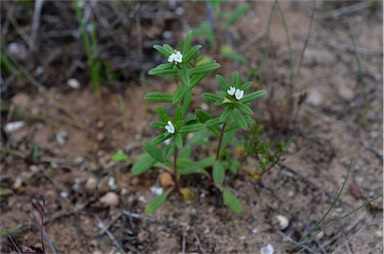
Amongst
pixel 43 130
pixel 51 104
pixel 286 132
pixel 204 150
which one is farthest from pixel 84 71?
pixel 286 132

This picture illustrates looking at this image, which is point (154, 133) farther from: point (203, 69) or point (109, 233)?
point (203, 69)

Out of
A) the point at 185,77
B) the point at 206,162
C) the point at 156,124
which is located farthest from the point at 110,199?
the point at 185,77

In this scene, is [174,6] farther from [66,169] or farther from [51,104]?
[66,169]

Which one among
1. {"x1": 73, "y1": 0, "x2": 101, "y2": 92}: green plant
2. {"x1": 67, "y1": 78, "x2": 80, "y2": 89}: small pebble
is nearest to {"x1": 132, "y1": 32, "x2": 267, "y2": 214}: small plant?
{"x1": 73, "y1": 0, "x2": 101, "y2": 92}: green plant

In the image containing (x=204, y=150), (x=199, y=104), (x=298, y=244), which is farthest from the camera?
(x=199, y=104)

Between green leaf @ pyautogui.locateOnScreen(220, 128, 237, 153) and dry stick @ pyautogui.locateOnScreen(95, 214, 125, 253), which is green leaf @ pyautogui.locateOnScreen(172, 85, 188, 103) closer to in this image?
green leaf @ pyautogui.locateOnScreen(220, 128, 237, 153)

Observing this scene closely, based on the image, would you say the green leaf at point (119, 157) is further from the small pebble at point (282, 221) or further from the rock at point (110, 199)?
the small pebble at point (282, 221)

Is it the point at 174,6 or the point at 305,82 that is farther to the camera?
the point at 174,6
